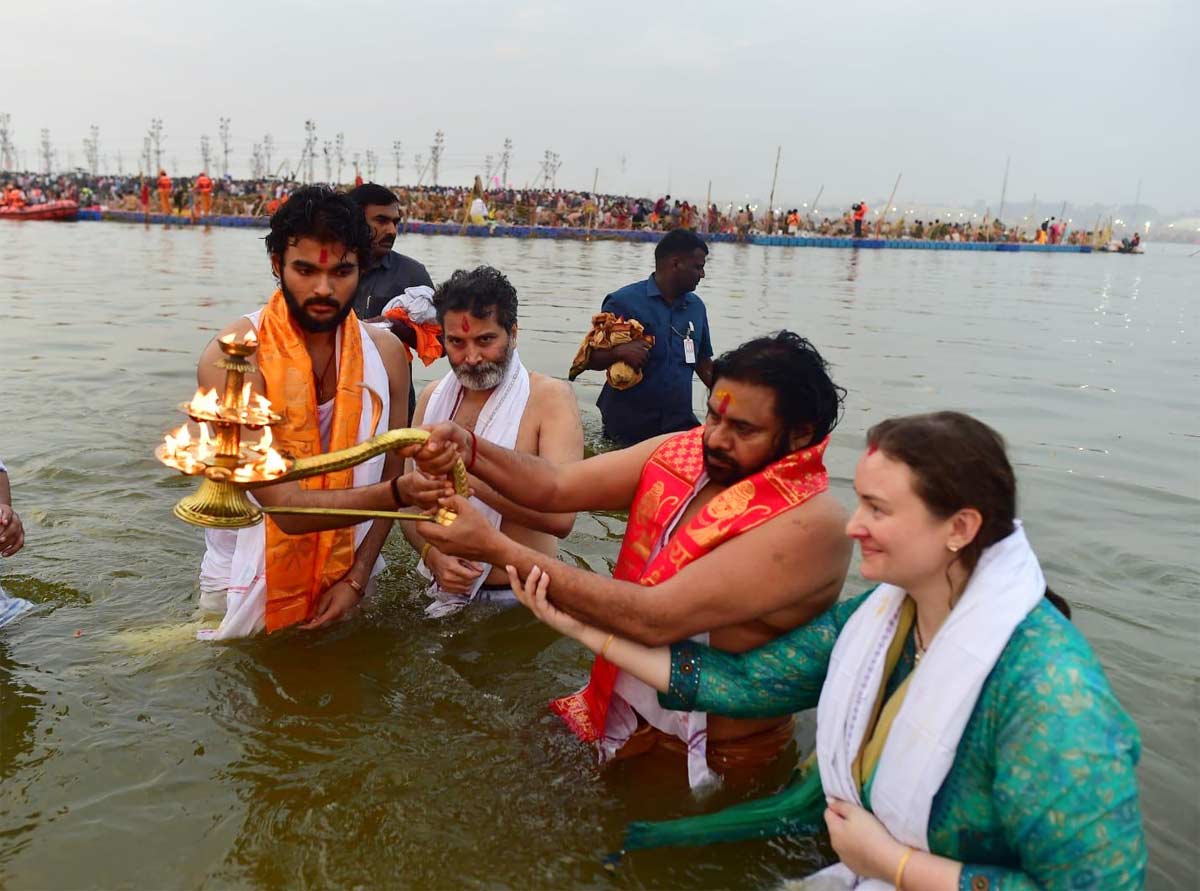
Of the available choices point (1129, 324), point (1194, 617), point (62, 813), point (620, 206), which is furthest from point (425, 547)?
point (620, 206)

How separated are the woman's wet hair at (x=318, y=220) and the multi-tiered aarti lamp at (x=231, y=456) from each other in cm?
143

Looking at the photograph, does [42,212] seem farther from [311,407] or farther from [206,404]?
[206,404]

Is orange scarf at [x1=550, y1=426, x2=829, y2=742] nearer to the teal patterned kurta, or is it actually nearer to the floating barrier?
the teal patterned kurta

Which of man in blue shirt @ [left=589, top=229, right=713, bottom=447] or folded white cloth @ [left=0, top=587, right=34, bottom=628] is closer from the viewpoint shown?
folded white cloth @ [left=0, top=587, right=34, bottom=628]

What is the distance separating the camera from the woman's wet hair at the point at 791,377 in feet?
8.73

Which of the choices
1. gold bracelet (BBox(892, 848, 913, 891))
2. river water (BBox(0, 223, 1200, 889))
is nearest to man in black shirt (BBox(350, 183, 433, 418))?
river water (BBox(0, 223, 1200, 889))

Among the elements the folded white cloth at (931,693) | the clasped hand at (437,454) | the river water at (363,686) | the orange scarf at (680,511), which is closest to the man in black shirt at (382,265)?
the river water at (363,686)

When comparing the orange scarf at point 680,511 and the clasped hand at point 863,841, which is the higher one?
the orange scarf at point 680,511

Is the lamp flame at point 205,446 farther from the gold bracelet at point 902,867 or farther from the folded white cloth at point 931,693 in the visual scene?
the gold bracelet at point 902,867

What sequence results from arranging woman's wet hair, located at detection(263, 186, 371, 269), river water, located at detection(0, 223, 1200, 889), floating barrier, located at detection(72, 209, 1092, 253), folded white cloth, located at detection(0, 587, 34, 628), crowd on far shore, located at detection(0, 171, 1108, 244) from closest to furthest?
river water, located at detection(0, 223, 1200, 889)
woman's wet hair, located at detection(263, 186, 371, 269)
folded white cloth, located at detection(0, 587, 34, 628)
floating barrier, located at detection(72, 209, 1092, 253)
crowd on far shore, located at detection(0, 171, 1108, 244)

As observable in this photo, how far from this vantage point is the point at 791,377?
266 cm

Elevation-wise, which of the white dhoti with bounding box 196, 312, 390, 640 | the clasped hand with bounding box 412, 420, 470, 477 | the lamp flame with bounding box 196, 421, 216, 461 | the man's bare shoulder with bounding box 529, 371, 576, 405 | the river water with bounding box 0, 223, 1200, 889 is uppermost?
the lamp flame with bounding box 196, 421, 216, 461

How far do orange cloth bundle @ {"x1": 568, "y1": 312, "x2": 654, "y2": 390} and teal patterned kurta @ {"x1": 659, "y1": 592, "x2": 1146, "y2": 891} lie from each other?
481 centimetres

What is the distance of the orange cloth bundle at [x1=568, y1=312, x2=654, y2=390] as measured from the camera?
665 centimetres
